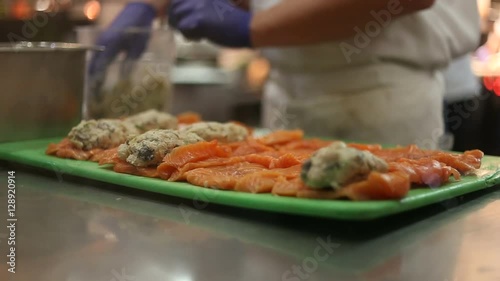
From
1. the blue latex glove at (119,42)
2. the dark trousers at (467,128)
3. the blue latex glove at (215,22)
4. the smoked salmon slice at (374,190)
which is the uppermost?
the blue latex glove at (215,22)

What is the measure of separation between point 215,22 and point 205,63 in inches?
105

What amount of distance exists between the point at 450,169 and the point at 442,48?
73cm

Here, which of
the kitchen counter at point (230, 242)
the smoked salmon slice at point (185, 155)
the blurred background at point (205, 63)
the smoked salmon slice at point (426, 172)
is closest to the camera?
the kitchen counter at point (230, 242)

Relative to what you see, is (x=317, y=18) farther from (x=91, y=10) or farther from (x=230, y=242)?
(x=91, y=10)

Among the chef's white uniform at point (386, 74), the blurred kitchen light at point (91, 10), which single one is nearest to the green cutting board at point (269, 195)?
the chef's white uniform at point (386, 74)

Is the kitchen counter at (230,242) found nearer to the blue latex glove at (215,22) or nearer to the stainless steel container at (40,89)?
the stainless steel container at (40,89)

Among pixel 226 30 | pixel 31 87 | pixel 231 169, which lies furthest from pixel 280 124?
pixel 231 169

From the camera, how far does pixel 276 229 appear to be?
78 cm

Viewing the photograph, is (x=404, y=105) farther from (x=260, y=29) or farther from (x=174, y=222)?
(x=174, y=222)

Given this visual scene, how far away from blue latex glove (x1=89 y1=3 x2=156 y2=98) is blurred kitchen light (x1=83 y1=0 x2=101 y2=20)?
1.72 meters

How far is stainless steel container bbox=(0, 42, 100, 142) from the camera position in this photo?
128 cm

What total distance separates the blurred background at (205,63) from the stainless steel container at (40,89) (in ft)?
4.22

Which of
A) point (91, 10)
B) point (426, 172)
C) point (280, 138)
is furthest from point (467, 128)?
point (91, 10)

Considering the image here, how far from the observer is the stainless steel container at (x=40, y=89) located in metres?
1.28
